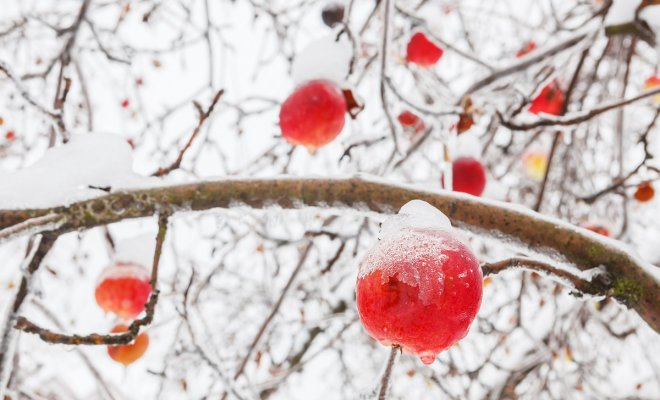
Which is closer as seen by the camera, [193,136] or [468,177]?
[193,136]

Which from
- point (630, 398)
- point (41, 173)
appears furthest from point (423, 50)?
point (630, 398)

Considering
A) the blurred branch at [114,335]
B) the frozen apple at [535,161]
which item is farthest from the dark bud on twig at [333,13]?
the frozen apple at [535,161]

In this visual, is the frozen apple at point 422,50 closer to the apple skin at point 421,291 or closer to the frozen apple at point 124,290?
the frozen apple at point 124,290

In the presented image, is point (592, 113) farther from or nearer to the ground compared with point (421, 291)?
farther from the ground

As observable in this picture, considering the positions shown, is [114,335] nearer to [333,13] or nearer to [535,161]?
[333,13]

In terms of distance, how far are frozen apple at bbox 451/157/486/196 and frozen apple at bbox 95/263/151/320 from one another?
3.12 feet

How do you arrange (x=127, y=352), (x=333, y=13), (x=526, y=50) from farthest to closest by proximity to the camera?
(x=526, y=50) → (x=333, y=13) → (x=127, y=352)

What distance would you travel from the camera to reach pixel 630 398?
3.34 metres

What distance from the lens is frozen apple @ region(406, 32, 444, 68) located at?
84.2 inches

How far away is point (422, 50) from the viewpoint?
→ 7.07 feet

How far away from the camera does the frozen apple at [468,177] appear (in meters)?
1.70

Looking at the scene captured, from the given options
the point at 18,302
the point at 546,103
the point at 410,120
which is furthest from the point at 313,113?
the point at 546,103

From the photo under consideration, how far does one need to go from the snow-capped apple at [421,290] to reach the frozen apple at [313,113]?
0.80m

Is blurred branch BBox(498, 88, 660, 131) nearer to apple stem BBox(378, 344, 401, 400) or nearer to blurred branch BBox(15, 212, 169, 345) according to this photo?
apple stem BBox(378, 344, 401, 400)
